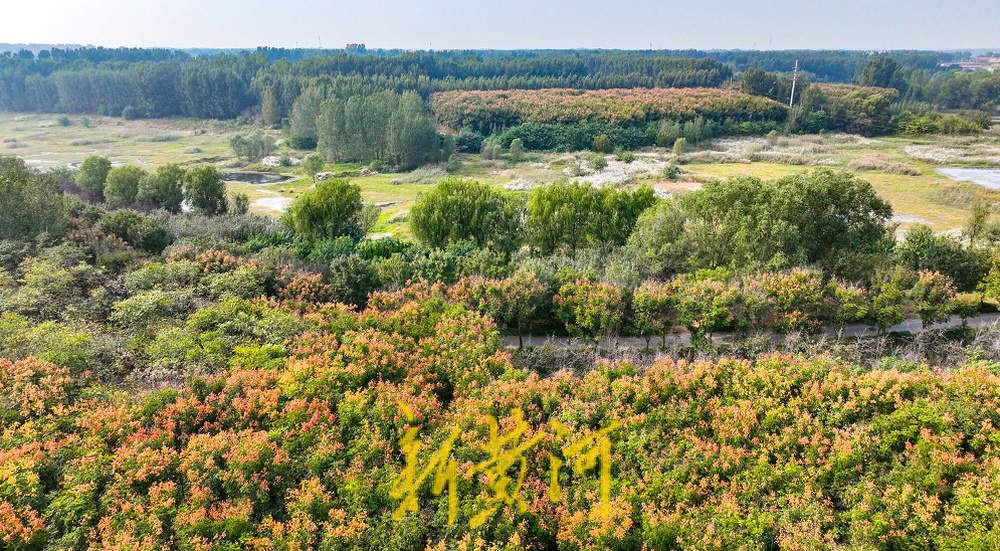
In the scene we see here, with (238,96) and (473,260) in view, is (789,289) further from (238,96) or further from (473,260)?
(238,96)

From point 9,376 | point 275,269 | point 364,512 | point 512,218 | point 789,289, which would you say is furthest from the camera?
point 512,218

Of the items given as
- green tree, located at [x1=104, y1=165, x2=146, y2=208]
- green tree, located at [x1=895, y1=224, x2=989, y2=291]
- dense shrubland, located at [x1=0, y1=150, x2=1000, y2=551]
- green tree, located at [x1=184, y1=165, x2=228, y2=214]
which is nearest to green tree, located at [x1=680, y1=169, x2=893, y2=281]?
dense shrubland, located at [x1=0, y1=150, x2=1000, y2=551]

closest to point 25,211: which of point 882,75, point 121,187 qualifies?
point 121,187

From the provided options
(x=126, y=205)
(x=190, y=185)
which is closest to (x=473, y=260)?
(x=190, y=185)

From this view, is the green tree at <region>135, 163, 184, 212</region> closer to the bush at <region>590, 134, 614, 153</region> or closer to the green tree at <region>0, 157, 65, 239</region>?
the green tree at <region>0, 157, 65, 239</region>

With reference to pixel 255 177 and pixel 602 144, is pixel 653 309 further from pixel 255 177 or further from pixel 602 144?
pixel 602 144
